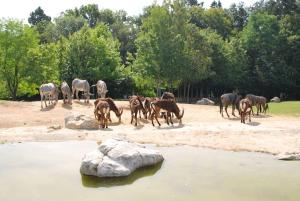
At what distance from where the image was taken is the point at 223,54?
5688 cm

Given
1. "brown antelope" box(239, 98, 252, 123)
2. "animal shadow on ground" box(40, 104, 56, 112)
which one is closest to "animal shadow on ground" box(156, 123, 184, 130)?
"brown antelope" box(239, 98, 252, 123)

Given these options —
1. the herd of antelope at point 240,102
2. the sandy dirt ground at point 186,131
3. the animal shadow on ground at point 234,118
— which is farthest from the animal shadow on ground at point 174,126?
the animal shadow on ground at point 234,118

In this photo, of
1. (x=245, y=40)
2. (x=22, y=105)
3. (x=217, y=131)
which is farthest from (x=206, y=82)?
(x=217, y=131)

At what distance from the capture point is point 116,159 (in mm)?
14312

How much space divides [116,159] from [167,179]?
5.94ft

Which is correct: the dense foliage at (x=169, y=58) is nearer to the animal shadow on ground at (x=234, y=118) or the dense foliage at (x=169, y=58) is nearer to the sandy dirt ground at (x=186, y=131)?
the sandy dirt ground at (x=186, y=131)

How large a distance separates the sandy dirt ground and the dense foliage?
18537 mm

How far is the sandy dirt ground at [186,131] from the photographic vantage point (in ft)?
64.1

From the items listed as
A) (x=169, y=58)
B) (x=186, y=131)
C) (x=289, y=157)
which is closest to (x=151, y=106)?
(x=186, y=131)

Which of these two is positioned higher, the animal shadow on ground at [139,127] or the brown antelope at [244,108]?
the brown antelope at [244,108]

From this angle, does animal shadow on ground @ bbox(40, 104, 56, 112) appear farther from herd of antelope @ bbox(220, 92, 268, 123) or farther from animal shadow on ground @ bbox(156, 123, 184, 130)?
herd of antelope @ bbox(220, 92, 268, 123)

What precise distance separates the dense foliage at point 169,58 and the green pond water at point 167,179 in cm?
3125

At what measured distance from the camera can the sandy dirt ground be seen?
19.5m

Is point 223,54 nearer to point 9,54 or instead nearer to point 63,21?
point 9,54
